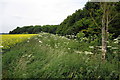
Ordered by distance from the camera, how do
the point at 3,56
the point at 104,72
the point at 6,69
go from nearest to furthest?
the point at 104,72
the point at 6,69
the point at 3,56

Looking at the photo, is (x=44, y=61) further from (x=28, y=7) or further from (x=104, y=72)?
(x=28, y=7)

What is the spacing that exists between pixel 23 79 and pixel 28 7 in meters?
4.17

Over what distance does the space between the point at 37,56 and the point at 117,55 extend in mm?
2483

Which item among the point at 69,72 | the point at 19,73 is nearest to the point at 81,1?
the point at 69,72

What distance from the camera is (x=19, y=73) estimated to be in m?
3.29

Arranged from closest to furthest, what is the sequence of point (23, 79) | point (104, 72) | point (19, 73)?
point (104, 72)
point (23, 79)
point (19, 73)

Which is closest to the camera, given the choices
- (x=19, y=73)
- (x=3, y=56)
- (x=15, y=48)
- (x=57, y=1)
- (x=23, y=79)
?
(x=23, y=79)

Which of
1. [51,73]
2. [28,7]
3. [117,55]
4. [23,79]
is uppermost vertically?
[28,7]

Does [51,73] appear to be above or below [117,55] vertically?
below

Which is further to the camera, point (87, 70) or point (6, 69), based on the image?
point (6, 69)

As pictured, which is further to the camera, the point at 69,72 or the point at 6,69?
the point at 6,69

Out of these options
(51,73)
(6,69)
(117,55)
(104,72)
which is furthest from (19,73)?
(117,55)

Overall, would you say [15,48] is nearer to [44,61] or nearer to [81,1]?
[44,61]

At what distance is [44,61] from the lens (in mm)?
3562
